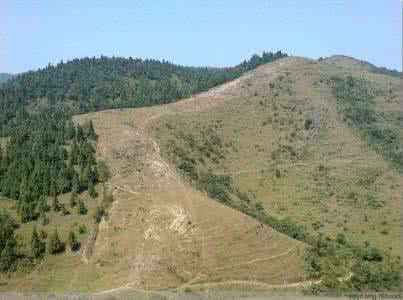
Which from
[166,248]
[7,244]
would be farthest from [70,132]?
[166,248]

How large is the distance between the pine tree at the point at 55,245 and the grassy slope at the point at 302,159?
21793mm

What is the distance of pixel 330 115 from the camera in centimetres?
9825

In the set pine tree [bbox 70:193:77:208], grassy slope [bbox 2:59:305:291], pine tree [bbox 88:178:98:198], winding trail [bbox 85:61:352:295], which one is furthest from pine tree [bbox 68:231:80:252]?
pine tree [bbox 88:178:98:198]

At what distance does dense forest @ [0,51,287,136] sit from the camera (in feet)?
398

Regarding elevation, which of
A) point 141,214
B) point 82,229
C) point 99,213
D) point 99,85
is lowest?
point 82,229

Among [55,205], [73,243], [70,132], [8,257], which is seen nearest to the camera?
[8,257]

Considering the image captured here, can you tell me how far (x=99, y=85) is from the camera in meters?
162

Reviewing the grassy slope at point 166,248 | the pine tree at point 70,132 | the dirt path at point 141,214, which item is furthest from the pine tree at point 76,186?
the pine tree at point 70,132

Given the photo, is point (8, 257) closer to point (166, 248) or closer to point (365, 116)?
point (166, 248)

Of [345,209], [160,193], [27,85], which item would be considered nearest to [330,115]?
[345,209]

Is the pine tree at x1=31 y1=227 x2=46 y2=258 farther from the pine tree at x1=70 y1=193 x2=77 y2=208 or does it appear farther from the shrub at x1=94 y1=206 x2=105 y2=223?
the pine tree at x1=70 y1=193 x2=77 y2=208

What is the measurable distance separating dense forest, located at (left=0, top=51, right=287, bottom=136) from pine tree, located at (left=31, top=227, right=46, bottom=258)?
51.3 meters

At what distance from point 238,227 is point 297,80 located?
204 ft

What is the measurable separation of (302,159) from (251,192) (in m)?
13.7
